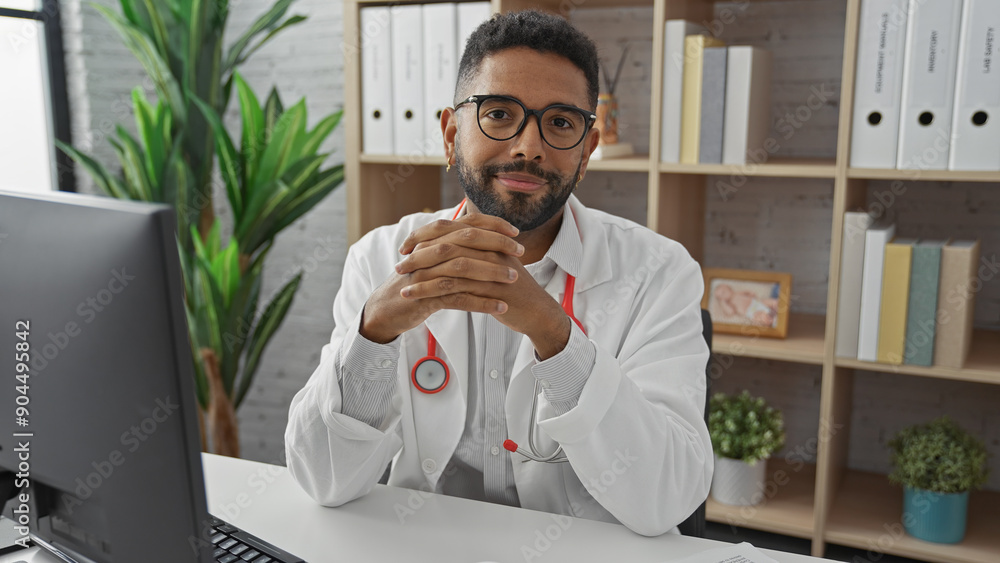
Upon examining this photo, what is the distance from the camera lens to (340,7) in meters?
2.97

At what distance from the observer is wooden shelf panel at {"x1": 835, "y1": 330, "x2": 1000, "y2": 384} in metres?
2.02

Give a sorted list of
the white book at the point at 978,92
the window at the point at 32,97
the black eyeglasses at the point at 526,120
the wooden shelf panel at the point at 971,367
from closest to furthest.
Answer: the black eyeglasses at the point at 526,120 → the white book at the point at 978,92 → the wooden shelf panel at the point at 971,367 → the window at the point at 32,97

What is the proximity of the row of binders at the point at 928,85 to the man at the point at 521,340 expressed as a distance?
0.81m

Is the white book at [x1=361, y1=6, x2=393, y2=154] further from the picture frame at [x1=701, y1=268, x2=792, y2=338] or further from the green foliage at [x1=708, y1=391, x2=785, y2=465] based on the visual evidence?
the green foliage at [x1=708, y1=391, x2=785, y2=465]

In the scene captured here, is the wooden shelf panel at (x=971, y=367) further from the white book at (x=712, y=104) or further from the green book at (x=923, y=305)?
the white book at (x=712, y=104)

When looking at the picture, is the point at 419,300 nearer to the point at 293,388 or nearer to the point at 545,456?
the point at 545,456

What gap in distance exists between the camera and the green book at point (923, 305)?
6.70 feet

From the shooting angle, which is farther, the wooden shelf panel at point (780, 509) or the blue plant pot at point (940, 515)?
the wooden shelf panel at point (780, 509)

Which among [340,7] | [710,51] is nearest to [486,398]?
[710,51]

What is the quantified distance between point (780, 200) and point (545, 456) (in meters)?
1.53

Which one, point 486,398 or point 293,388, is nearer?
point 486,398

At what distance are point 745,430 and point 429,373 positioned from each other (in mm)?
1265

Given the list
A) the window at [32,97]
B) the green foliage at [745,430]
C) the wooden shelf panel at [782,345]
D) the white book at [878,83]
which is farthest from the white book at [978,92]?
the window at [32,97]

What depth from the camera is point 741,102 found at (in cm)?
215
